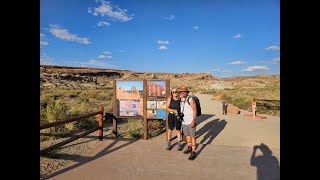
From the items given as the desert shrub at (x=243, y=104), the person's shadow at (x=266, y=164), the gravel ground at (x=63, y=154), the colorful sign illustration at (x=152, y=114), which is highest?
the colorful sign illustration at (x=152, y=114)

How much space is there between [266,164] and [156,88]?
381 cm

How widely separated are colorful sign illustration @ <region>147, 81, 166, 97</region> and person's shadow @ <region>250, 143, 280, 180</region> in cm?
313

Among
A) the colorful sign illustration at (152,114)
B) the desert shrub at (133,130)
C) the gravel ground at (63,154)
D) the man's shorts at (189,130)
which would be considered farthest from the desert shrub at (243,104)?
the gravel ground at (63,154)

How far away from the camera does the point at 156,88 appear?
7672 millimetres

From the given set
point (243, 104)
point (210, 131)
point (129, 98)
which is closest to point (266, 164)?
point (210, 131)

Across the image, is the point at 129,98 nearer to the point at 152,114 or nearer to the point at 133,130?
the point at 152,114

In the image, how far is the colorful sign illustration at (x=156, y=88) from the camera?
7609 millimetres

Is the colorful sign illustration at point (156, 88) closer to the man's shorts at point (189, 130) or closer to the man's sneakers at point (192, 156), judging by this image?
the man's shorts at point (189, 130)

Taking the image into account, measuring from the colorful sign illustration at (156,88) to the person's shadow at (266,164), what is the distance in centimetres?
313
